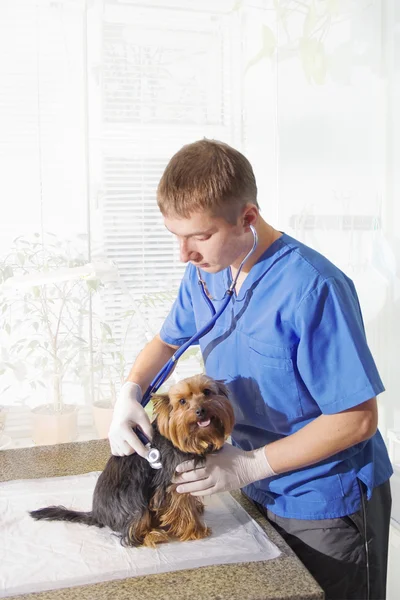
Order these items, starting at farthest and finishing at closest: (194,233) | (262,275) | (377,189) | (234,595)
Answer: (377,189) < (262,275) < (194,233) < (234,595)

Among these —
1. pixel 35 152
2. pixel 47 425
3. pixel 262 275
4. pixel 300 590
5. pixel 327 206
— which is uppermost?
pixel 35 152

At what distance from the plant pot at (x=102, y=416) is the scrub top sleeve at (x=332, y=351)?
209 centimetres

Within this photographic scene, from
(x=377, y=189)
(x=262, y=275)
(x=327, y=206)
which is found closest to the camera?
(x=262, y=275)

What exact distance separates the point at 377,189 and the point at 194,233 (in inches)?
A: 69.6

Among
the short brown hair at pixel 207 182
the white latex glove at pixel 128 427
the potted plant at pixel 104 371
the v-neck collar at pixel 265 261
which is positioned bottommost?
the potted plant at pixel 104 371

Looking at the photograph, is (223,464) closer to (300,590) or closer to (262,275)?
(300,590)

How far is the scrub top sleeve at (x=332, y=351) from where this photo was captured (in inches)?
45.5

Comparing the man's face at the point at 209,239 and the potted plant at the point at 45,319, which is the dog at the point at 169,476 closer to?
the man's face at the point at 209,239

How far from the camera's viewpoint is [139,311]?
10.6 ft

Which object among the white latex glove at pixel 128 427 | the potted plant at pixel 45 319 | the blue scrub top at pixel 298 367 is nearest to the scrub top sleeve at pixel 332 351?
the blue scrub top at pixel 298 367

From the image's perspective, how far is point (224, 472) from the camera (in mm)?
1226

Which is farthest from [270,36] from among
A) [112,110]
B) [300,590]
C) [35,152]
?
[300,590]

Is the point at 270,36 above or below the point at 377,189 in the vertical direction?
above

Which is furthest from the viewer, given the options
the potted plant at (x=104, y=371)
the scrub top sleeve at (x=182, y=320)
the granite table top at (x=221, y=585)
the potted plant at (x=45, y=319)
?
the potted plant at (x=104, y=371)
